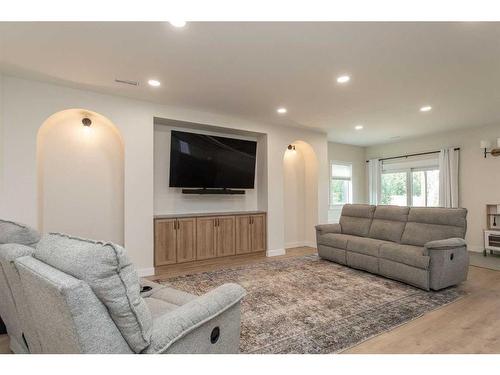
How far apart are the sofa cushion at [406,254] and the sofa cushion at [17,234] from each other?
3.77m

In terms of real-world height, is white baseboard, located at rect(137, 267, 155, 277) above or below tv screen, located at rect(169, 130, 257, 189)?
below

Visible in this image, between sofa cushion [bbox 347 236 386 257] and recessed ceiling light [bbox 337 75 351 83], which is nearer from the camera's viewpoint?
recessed ceiling light [bbox 337 75 351 83]

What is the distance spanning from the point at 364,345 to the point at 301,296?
1044mm

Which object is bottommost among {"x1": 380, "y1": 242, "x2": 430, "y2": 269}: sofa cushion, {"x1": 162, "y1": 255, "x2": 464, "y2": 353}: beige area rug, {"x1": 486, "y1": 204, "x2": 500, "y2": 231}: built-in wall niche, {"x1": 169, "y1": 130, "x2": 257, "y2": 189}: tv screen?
{"x1": 162, "y1": 255, "x2": 464, "y2": 353}: beige area rug

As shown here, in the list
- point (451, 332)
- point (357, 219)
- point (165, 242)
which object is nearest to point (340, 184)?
point (357, 219)

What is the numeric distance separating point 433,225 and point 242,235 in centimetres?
290

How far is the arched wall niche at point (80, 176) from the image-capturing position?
12.3ft

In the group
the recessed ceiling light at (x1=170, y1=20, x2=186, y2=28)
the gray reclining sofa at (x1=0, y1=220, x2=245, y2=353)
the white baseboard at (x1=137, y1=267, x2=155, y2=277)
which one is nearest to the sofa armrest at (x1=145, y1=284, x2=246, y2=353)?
the gray reclining sofa at (x1=0, y1=220, x2=245, y2=353)

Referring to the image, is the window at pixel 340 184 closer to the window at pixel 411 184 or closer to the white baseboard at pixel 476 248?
the window at pixel 411 184

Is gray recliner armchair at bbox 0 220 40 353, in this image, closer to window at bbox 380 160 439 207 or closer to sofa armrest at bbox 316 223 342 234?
sofa armrest at bbox 316 223 342 234

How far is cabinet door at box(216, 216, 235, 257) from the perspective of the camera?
15.6ft

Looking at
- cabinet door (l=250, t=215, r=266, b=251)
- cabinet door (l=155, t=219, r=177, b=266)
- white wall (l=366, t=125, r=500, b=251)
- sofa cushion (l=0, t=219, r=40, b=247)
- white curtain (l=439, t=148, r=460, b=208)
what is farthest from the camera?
white curtain (l=439, t=148, r=460, b=208)
